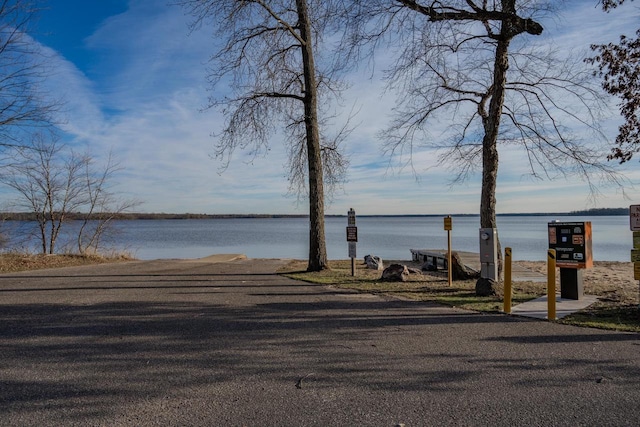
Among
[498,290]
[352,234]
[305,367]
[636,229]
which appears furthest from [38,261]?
[636,229]

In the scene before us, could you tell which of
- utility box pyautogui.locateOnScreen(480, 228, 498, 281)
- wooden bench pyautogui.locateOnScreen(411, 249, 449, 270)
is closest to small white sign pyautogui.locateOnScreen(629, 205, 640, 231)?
utility box pyautogui.locateOnScreen(480, 228, 498, 281)

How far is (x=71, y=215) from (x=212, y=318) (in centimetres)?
1881

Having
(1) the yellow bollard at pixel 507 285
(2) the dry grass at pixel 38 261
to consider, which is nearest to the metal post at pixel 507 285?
(1) the yellow bollard at pixel 507 285

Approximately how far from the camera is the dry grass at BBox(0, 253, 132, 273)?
1578 centimetres

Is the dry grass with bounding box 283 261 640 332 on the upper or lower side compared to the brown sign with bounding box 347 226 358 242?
lower

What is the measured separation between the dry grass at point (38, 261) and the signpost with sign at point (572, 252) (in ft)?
49.8

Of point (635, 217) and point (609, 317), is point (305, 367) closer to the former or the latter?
point (609, 317)

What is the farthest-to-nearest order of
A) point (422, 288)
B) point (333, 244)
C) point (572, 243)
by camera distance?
point (333, 244), point (422, 288), point (572, 243)

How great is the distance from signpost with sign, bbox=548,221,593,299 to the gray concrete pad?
23 centimetres

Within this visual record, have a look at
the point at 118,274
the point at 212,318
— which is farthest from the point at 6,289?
the point at 212,318

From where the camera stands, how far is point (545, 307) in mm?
8172

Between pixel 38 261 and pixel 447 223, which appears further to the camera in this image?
pixel 38 261

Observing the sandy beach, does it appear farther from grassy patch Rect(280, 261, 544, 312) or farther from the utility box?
A: the utility box

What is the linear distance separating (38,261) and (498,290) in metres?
15.5
